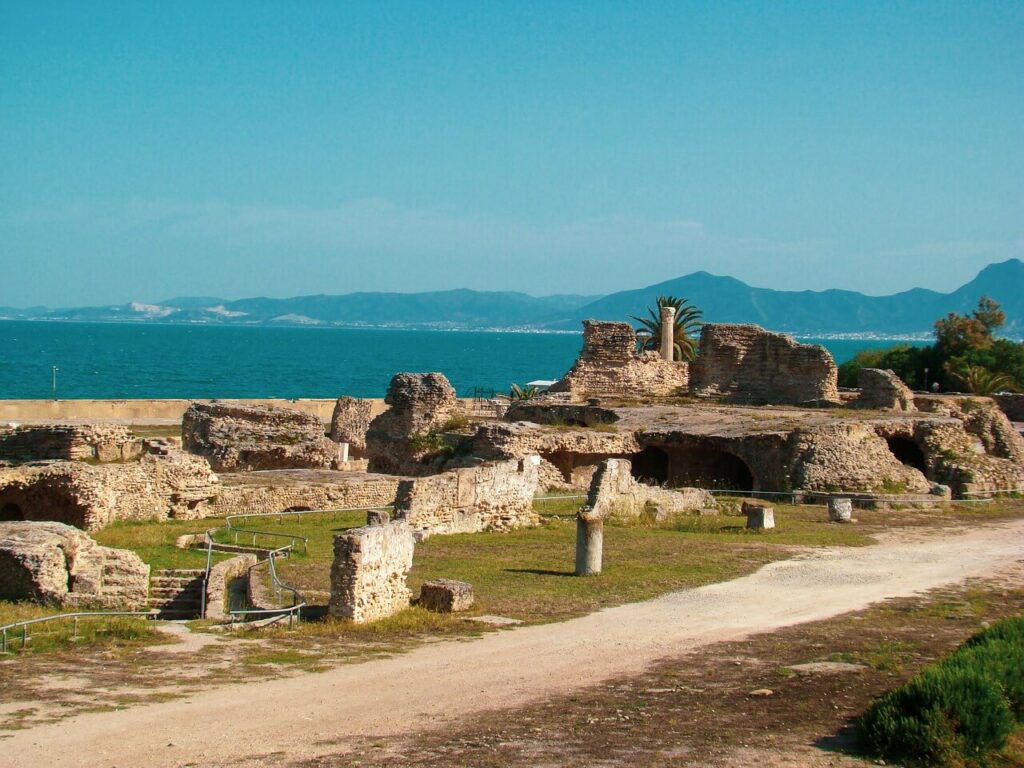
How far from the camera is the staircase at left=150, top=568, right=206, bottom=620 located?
1852 centimetres

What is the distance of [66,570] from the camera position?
1766 cm

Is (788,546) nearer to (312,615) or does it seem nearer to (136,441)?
(312,615)

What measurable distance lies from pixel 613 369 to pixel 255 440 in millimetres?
13502

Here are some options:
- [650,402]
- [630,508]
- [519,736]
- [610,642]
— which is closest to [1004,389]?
[650,402]

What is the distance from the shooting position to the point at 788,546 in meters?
22.8

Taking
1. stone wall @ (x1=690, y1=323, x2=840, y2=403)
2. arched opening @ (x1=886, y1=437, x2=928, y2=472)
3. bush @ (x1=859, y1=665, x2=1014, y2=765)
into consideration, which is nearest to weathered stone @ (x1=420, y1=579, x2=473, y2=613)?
bush @ (x1=859, y1=665, x2=1014, y2=765)

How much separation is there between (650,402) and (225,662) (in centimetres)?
2685

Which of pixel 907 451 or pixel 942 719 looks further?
pixel 907 451

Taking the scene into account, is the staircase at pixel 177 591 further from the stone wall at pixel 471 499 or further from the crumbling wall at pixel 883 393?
the crumbling wall at pixel 883 393

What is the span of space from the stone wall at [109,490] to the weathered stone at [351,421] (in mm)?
16402

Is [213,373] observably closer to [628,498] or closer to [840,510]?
[628,498]

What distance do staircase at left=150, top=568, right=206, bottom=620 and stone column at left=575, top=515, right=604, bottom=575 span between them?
17.9 feet

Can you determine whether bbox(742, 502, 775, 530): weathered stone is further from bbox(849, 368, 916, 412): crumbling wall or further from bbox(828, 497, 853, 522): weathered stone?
bbox(849, 368, 916, 412): crumbling wall

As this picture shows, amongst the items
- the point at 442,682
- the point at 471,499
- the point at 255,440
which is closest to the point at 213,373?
the point at 255,440
